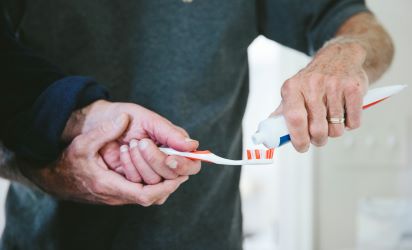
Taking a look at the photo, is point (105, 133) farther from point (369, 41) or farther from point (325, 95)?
point (369, 41)

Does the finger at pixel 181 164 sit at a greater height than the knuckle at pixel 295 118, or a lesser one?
lesser

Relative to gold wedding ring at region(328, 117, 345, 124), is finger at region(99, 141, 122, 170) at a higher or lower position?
lower

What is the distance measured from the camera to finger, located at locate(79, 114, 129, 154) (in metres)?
0.47

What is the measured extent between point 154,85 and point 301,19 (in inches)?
11.1

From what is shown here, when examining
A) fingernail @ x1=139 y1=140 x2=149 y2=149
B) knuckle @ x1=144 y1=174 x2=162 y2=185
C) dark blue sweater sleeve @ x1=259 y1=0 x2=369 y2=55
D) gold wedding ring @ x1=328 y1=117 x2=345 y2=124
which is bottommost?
knuckle @ x1=144 y1=174 x2=162 y2=185

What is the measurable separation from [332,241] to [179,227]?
76cm

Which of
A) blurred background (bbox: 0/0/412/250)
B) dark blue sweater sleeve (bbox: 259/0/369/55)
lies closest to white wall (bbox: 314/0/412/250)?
blurred background (bbox: 0/0/412/250)

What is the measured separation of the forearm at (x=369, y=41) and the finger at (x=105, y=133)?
0.28 meters

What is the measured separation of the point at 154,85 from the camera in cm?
65

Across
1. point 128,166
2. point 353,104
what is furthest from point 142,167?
point 353,104

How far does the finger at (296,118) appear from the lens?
16.4 inches

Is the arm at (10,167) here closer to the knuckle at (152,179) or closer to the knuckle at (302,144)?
the knuckle at (152,179)

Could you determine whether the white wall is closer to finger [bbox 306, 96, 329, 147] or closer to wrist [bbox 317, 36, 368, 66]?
wrist [bbox 317, 36, 368, 66]

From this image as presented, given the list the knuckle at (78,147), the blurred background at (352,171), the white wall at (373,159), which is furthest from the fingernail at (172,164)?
the white wall at (373,159)
